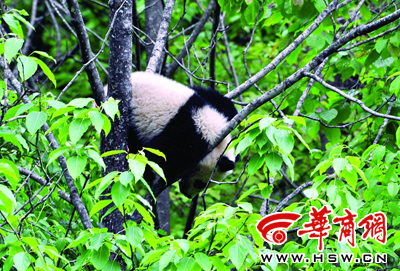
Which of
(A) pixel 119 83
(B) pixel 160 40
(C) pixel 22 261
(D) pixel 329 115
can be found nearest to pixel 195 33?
(B) pixel 160 40

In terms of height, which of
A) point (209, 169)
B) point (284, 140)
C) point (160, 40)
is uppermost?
point (160, 40)

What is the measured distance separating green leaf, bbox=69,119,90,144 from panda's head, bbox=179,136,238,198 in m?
2.26

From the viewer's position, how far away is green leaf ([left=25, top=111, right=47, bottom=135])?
79.1 inches

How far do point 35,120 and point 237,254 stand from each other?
103cm

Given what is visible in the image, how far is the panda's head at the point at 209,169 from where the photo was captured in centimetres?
418

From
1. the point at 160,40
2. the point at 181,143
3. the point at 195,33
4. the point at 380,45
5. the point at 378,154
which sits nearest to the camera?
the point at 378,154

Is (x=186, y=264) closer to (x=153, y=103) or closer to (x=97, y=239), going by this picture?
(x=97, y=239)

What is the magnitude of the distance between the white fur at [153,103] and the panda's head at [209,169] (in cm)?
55

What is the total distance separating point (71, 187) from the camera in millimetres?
2795

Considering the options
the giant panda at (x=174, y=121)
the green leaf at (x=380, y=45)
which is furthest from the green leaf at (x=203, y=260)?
the green leaf at (x=380, y=45)

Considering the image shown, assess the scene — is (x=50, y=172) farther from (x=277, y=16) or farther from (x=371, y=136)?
(x=371, y=136)

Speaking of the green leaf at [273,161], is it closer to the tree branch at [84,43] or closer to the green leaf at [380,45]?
the tree branch at [84,43]

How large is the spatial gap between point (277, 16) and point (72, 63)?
480cm

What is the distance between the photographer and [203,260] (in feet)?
6.07
